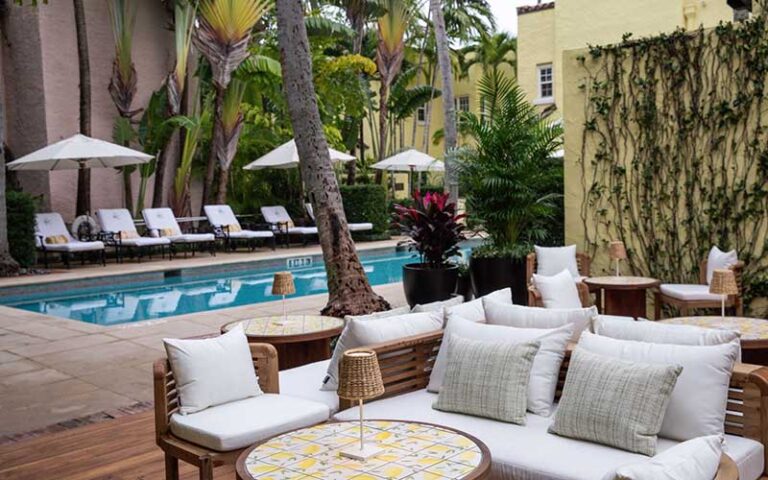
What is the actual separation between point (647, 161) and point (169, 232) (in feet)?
34.3

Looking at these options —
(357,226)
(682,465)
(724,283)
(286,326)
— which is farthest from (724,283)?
(357,226)

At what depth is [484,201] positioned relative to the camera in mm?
8859

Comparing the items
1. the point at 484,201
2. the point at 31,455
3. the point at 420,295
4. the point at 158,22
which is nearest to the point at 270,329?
the point at 31,455

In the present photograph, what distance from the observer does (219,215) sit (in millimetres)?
16953

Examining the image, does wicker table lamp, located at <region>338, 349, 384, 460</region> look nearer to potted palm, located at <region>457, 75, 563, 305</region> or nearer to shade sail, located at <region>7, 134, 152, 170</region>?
potted palm, located at <region>457, 75, 563, 305</region>

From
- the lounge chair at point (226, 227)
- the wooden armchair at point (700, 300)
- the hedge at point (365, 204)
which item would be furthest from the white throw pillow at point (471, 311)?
the hedge at point (365, 204)

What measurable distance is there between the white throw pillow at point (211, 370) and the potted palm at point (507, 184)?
5.21 metres

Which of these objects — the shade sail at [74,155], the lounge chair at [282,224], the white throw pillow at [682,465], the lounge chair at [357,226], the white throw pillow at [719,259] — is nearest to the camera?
the white throw pillow at [682,465]

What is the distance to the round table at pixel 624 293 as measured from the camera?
734 cm

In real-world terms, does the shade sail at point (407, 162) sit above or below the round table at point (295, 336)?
above

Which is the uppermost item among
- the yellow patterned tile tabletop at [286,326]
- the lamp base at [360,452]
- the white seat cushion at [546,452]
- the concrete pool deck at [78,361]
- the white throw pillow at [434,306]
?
the white throw pillow at [434,306]

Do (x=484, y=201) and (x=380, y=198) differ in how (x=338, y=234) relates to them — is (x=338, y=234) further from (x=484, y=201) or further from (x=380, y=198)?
(x=380, y=198)

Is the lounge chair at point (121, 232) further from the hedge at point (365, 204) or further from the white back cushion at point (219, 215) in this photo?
the hedge at point (365, 204)

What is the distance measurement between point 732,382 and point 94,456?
3.27 m
